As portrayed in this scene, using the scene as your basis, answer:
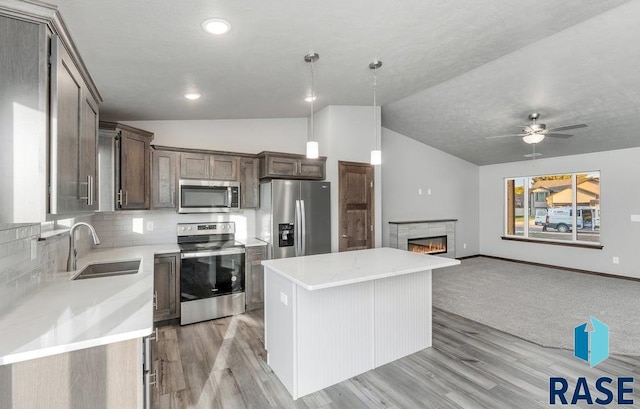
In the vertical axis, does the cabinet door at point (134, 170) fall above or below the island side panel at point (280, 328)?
above

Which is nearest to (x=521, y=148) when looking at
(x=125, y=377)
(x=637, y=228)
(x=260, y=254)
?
(x=637, y=228)

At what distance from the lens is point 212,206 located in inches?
158

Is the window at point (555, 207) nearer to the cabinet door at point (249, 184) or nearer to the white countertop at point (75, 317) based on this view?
the cabinet door at point (249, 184)

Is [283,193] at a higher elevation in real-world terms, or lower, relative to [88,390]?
higher

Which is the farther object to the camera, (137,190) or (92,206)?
(137,190)

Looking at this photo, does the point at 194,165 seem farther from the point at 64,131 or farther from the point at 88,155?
the point at 64,131

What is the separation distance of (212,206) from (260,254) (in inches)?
34.7

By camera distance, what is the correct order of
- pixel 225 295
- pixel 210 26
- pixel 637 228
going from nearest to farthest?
pixel 210 26 < pixel 225 295 < pixel 637 228

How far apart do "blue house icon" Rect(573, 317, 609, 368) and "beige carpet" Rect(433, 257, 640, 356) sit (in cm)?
5

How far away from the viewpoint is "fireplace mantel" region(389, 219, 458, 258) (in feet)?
20.8

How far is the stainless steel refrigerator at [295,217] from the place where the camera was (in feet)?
13.4

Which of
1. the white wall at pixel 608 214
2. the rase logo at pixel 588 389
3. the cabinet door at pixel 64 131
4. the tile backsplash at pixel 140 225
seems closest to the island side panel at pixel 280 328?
the cabinet door at pixel 64 131

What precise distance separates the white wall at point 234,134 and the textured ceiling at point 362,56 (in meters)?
0.17

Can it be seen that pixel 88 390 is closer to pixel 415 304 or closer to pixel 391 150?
pixel 415 304
